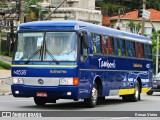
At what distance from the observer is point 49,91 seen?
19.1 metres

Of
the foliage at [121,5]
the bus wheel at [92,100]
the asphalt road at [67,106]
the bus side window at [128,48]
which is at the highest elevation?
the foliage at [121,5]

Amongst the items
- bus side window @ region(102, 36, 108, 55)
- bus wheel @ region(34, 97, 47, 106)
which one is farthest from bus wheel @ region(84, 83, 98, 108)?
bus side window @ region(102, 36, 108, 55)

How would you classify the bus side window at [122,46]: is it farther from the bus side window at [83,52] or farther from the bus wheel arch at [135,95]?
the bus side window at [83,52]

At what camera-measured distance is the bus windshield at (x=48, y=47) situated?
1919 centimetres

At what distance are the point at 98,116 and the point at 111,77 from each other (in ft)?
19.6

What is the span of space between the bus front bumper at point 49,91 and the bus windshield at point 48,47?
0.92 m

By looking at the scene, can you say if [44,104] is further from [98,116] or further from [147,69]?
[147,69]

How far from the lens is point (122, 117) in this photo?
16984mm

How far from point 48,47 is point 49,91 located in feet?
4.80

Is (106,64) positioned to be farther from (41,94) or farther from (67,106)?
(41,94)


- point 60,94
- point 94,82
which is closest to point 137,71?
point 94,82

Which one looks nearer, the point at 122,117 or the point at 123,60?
the point at 122,117

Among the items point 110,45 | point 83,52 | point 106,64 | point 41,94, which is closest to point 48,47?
point 83,52

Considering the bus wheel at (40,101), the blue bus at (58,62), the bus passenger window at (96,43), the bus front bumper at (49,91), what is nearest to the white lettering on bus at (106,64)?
the blue bus at (58,62)
